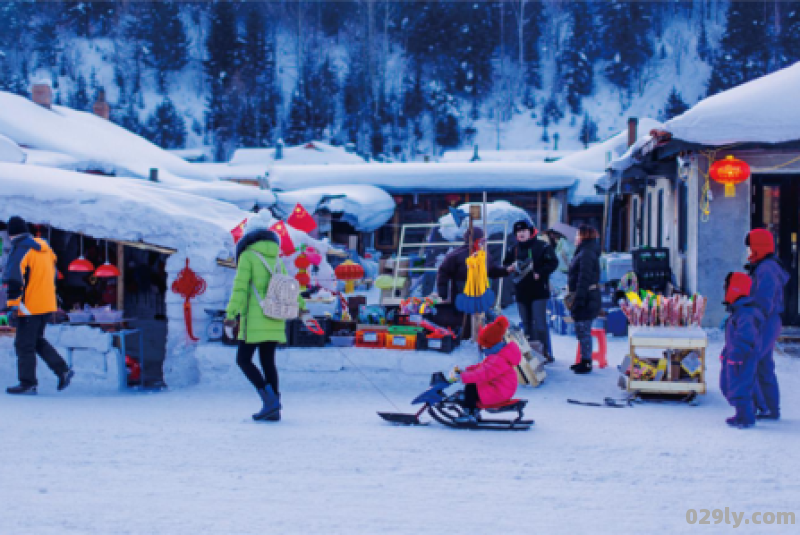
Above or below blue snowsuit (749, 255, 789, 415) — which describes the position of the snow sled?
below

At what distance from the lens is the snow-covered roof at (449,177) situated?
2119 cm

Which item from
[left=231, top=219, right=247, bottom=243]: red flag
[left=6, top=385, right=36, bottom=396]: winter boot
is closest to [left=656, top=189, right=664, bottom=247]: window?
[left=231, top=219, right=247, bottom=243]: red flag

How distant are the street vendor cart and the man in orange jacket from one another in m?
5.12

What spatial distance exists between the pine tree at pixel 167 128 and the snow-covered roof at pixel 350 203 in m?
48.4

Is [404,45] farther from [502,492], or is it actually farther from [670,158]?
[502,492]

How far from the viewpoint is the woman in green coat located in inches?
225

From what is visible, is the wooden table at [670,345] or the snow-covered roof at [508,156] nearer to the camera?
the wooden table at [670,345]

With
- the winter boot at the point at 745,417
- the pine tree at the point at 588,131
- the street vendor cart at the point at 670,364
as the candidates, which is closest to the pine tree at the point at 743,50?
the pine tree at the point at 588,131

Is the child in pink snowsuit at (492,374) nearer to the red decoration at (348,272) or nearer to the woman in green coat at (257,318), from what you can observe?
the woman in green coat at (257,318)

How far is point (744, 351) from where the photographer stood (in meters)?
5.64

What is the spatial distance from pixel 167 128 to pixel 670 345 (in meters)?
65.2

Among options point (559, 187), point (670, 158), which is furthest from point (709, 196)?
point (559, 187)

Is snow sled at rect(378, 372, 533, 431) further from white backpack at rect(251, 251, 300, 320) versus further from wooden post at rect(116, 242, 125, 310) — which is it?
wooden post at rect(116, 242, 125, 310)

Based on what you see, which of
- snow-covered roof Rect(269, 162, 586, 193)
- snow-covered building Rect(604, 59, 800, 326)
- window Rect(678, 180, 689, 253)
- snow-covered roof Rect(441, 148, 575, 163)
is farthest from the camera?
snow-covered roof Rect(441, 148, 575, 163)
